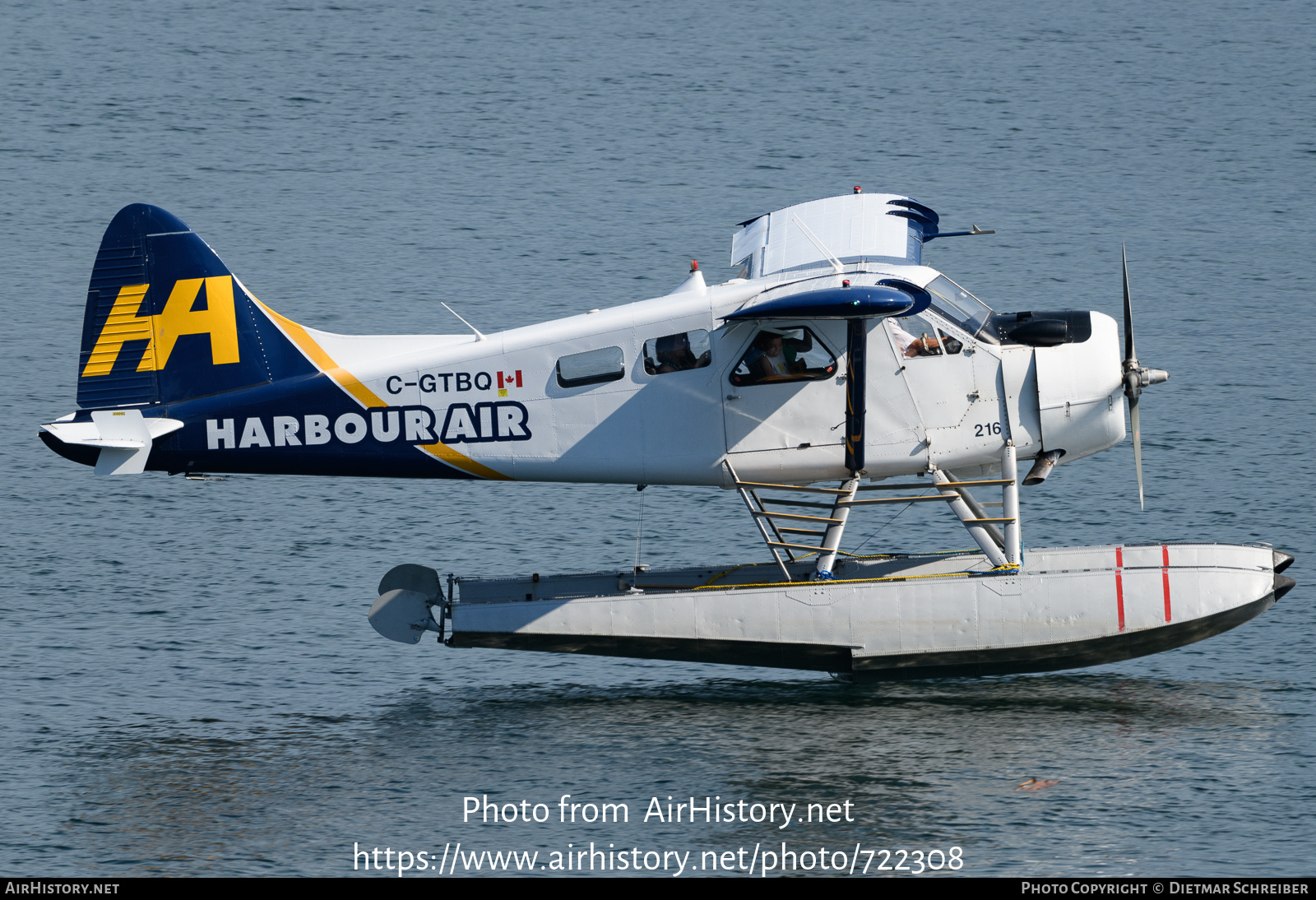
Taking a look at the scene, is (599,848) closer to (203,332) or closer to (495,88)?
(203,332)

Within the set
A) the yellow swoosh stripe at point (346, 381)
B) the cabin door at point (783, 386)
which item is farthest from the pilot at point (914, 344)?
the yellow swoosh stripe at point (346, 381)

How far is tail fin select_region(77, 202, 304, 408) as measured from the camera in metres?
17.6

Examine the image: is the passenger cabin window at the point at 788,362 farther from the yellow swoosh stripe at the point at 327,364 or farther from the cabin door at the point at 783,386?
the yellow swoosh stripe at the point at 327,364

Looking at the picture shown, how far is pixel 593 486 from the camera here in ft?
86.5

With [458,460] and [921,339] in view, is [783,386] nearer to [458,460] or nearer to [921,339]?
[921,339]

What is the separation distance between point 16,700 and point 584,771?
6.66 m

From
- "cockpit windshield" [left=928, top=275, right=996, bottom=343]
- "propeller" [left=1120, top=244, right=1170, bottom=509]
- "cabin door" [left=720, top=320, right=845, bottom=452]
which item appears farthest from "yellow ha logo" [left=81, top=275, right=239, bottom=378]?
"propeller" [left=1120, top=244, right=1170, bottom=509]

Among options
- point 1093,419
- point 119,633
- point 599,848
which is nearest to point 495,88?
point 119,633

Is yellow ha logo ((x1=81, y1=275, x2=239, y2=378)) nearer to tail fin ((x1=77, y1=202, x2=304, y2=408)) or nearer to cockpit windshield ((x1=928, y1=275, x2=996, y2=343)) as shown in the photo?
tail fin ((x1=77, y1=202, x2=304, y2=408))

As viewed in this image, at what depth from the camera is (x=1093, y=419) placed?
1747cm

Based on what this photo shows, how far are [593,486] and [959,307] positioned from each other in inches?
391

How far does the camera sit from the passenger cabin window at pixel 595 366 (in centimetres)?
1742

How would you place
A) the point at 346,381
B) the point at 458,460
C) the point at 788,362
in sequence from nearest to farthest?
the point at 788,362 → the point at 346,381 → the point at 458,460

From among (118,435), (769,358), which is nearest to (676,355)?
(769,358)
